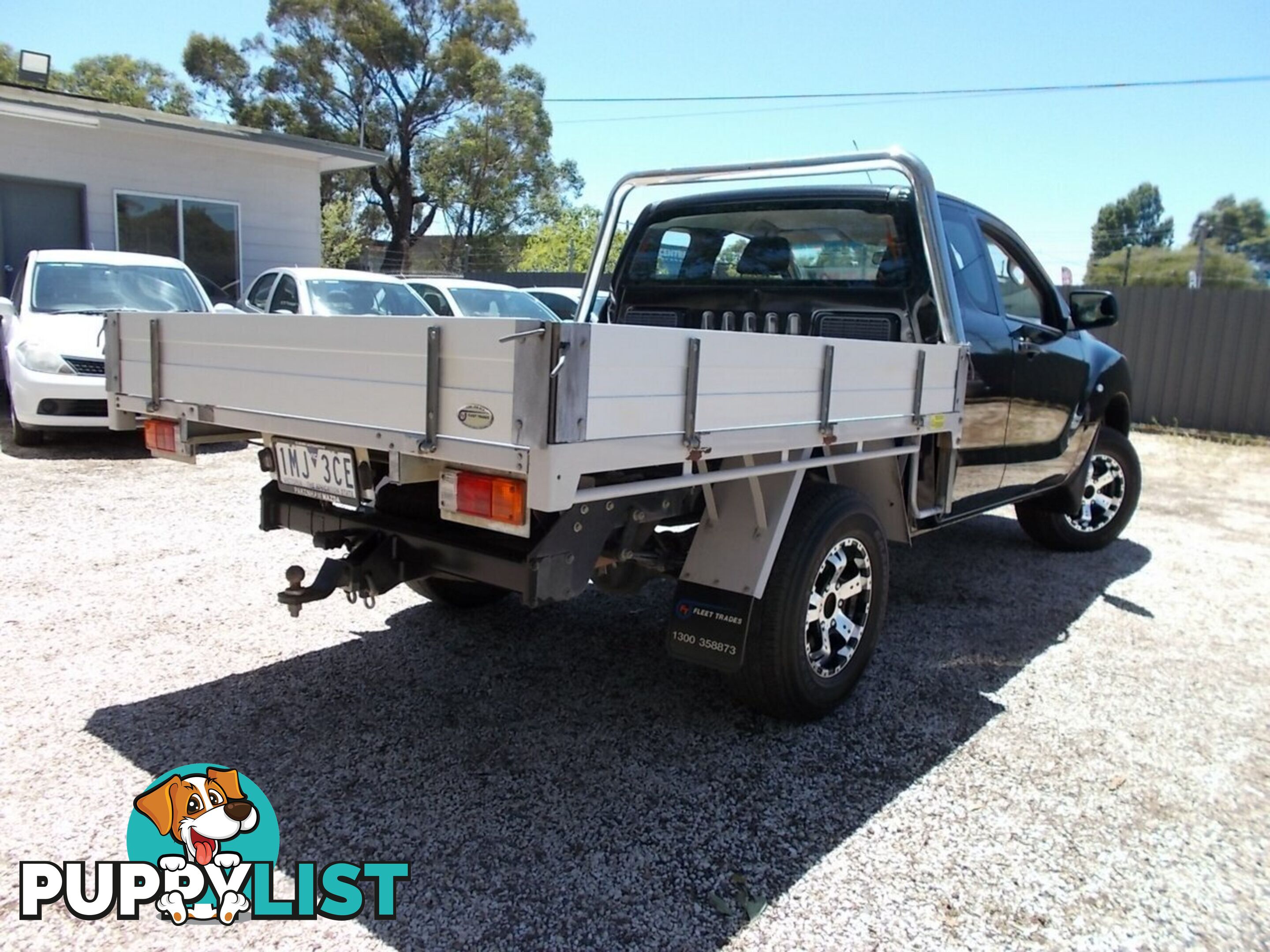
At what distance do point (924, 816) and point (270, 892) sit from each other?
6.32 ft

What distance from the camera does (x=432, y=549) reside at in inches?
122

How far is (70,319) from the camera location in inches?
328

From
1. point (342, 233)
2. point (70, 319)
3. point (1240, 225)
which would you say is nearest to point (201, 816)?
point (70, 319)

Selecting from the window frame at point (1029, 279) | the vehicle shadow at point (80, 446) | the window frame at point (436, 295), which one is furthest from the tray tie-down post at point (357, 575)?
the window frame at point (436, 295)

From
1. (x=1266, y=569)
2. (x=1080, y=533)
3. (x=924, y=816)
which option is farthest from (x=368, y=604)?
(x=1266, y=569)

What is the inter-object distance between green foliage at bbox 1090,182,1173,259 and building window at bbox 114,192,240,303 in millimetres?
74793

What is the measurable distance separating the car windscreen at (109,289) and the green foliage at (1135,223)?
77.8 metres

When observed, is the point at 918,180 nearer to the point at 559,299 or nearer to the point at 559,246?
the point at 559,299

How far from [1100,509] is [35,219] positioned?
1260cm

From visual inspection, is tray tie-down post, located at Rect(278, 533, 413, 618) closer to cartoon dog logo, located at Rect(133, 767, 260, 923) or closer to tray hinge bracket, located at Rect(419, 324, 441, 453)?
cartoon dog logo, located at Rect(133, 767, 260, 923)

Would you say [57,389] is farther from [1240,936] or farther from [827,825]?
[1240,936]

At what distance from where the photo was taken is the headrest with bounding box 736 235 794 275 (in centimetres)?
458

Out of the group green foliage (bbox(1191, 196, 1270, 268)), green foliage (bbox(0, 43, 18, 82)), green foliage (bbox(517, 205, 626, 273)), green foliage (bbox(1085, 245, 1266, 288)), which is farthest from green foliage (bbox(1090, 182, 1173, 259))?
green foliage (bbox(0, 43, 18, 82))

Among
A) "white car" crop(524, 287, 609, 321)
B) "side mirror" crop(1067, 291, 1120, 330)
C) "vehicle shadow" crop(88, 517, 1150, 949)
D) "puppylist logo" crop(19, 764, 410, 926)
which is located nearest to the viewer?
"puppylist logo" crop(19, 764, 410, 926)
